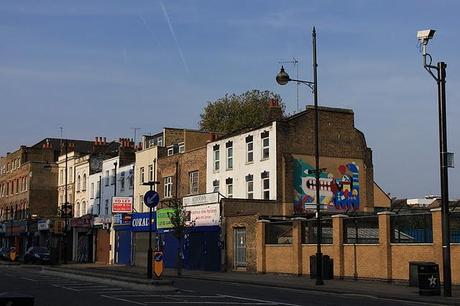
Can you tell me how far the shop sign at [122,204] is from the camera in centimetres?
5528

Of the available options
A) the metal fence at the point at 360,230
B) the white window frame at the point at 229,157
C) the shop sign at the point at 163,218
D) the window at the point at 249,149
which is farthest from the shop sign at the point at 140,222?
the metal fence at the point at 360,230

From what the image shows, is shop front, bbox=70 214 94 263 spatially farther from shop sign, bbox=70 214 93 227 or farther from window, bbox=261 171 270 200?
window, bbox=261 171 270 200

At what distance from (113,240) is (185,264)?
14.4 m

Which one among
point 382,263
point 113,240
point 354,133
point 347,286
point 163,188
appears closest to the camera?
point 347,286

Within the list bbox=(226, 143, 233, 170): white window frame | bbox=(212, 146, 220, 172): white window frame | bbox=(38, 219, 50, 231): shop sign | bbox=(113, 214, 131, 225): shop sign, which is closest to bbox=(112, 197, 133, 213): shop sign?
bbox=(113, 214, 131, 225): shop sign

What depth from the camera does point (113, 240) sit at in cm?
5956

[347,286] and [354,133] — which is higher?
[354,133]

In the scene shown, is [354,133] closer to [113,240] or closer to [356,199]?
[356,199]

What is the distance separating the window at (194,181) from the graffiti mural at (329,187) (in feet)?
32.0

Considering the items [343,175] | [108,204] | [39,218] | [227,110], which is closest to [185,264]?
[343,175]

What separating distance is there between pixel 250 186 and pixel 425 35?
23.5m

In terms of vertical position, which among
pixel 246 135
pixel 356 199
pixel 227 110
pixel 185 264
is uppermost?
pixel 227 110

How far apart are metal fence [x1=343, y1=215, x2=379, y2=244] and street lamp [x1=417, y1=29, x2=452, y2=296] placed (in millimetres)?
9937

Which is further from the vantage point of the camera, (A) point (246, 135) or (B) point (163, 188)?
(B) point (163, 188)
